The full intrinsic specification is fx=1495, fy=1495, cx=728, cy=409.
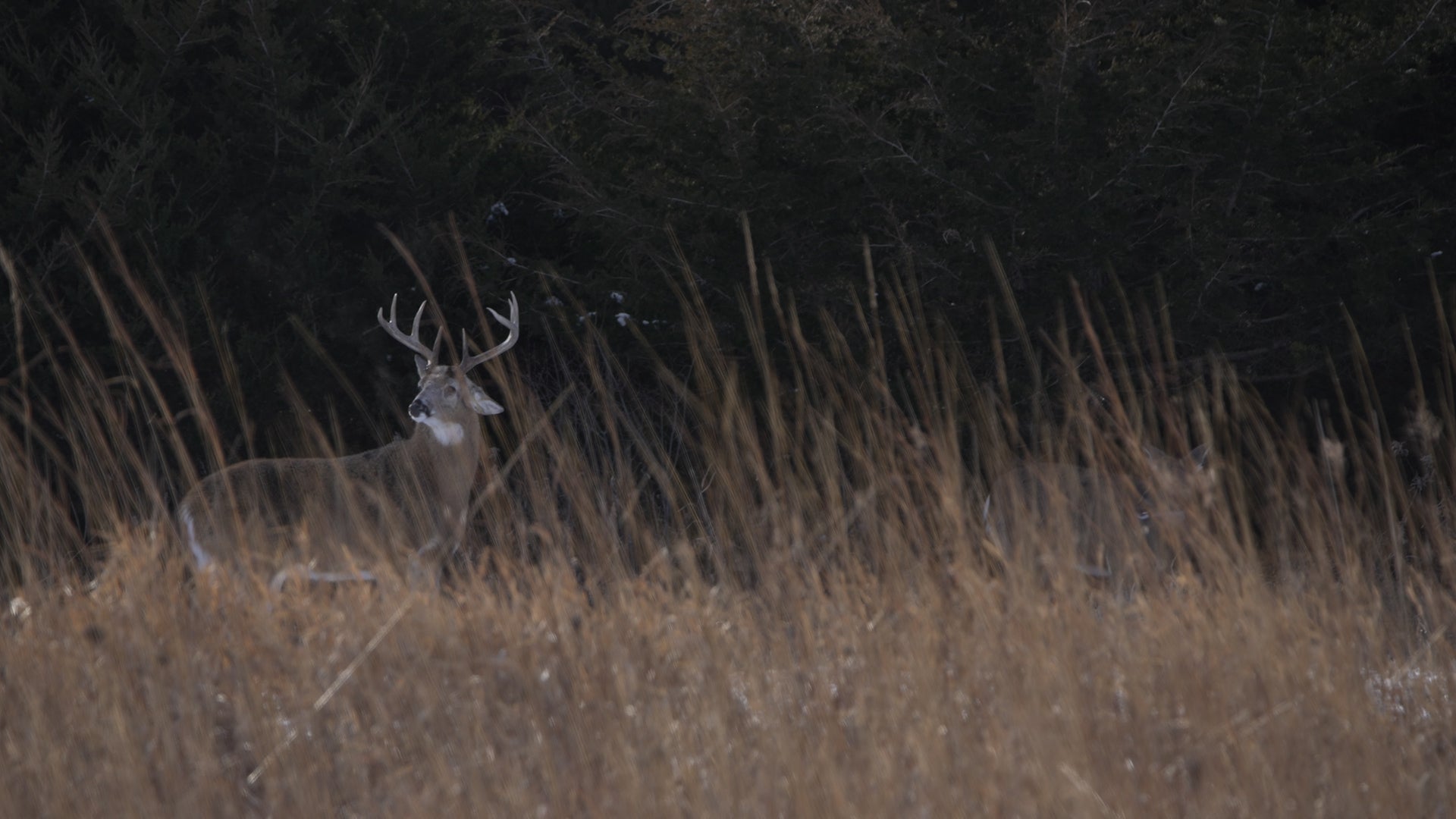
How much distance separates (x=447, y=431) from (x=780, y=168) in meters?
2.83

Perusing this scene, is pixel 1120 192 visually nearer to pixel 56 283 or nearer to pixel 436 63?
pixel 436 63

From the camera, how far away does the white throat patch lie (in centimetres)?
718

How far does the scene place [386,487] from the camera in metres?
6.88

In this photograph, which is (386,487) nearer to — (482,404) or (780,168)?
(482,404)

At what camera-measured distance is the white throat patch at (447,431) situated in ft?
23.6

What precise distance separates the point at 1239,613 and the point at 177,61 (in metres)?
7.62

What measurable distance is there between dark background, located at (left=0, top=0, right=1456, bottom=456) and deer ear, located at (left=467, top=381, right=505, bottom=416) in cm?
124

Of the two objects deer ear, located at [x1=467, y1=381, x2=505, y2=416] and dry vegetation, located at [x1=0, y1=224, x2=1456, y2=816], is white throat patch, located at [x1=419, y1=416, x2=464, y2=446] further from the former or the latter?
dry vegetation, located at [x1=0, y1=224, x2=1456, y2=816]

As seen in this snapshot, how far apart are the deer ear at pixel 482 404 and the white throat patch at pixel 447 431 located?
0.16m

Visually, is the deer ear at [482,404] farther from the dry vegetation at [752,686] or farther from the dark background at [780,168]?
the dry vegetation at [752,686]

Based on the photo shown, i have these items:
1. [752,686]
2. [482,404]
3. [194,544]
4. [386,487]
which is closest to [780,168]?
[482,404]

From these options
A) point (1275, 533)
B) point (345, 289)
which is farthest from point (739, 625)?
point (345, 289)

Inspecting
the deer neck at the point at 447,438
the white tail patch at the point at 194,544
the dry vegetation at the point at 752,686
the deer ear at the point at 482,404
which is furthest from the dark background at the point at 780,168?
the dry vegetation at the point at 752,686

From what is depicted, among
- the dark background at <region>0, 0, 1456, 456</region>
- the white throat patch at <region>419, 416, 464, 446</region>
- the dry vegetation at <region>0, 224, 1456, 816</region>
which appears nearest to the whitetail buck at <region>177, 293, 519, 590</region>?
the white throat patch at <region>419, 416, 464, 446</region>
